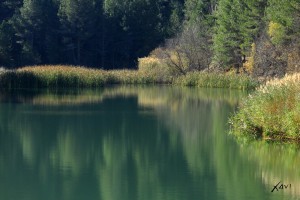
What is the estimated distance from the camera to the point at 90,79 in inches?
1674

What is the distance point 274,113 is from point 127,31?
5022cm

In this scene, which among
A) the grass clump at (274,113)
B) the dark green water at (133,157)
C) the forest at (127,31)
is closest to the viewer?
the dark green water at (133,157)

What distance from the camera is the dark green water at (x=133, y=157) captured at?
1250 centimetres

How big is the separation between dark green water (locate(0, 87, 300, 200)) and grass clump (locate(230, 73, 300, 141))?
53cm

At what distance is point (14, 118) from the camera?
2402 cm

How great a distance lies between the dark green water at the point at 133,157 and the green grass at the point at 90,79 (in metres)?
12.3

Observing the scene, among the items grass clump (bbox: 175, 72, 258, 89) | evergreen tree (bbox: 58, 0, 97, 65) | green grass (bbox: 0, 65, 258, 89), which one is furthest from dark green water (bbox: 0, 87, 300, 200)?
evergreen tree (bbox: 58, 0, 97, 65)

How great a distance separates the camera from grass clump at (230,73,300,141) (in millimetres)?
17078

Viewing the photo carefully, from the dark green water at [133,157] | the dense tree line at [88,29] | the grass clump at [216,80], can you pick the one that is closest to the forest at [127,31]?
the dense tree line at [88,29]

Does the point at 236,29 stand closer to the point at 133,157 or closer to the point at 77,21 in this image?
the point at 77,21

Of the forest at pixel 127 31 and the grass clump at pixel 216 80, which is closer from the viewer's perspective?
the grass clump at pixel 216 80

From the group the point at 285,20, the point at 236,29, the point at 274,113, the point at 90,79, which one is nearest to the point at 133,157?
the point at 274,113

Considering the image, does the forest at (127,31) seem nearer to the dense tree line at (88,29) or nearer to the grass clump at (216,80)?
the dense tree line at (88,29)

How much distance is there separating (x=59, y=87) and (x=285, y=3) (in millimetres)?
13706
